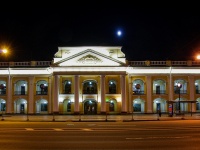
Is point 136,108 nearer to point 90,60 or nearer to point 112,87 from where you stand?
point 112,87

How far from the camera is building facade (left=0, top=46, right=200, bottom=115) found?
62875mm

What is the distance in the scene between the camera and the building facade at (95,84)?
62.9m

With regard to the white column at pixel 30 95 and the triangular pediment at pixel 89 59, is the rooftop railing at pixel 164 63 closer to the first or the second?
the triangular pediment at pixel 89 59

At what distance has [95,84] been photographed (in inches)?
2584

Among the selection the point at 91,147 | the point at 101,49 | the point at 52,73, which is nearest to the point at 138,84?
the point at 101,49

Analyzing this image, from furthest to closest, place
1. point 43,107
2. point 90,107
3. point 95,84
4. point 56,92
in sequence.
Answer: point 43,107 < point 95,84 < point 90,107 < point 56,92

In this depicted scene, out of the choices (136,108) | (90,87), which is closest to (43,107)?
(90,87)

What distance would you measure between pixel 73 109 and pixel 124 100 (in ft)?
29.5

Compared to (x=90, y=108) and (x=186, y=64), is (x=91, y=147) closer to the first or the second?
(x=90, y=108)

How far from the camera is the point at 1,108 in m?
67.4

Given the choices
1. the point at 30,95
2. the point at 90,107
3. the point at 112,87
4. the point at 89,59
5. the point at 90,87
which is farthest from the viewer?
the point at 30,95

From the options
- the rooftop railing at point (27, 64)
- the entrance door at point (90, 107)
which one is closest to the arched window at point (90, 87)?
the entrance door at point (90, 107)

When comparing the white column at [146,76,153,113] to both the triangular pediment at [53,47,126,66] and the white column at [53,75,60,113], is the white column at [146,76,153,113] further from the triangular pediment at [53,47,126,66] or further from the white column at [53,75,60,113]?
the white column at [53,75,60,113]

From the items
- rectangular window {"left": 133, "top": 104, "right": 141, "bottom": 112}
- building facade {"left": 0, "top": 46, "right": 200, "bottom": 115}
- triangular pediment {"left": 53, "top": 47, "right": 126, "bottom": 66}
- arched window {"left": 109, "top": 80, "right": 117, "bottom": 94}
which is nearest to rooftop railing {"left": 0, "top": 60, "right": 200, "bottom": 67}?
building facade {"left": 0, "top": 46, "right": 200, "bottom": 115}
